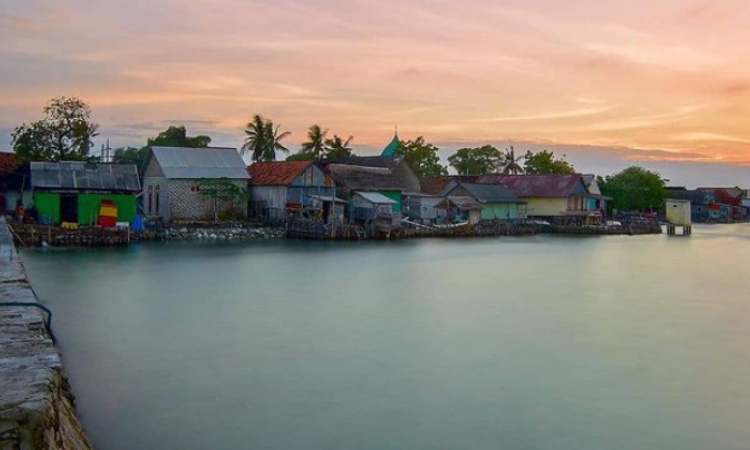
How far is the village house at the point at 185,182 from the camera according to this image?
30891 millimetres

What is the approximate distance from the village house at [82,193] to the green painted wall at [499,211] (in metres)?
18.8

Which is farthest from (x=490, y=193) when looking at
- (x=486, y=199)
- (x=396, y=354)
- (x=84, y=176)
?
(x=396, y=354)

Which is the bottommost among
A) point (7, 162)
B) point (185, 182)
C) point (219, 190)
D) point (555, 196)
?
point (219, 190)

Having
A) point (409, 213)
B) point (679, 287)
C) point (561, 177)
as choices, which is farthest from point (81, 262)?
point (561, 177)

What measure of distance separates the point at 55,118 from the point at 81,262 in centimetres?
1496

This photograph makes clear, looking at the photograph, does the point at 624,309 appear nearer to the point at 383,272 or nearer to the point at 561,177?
the point at 383,272

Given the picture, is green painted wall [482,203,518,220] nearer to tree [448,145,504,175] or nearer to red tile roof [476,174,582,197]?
red tile roof [476,174,582,197]

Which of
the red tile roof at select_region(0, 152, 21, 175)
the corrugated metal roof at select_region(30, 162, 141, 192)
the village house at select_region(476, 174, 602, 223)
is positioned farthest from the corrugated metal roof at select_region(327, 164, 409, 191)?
the red tile roof at select_region(0, 152, 21, 175)

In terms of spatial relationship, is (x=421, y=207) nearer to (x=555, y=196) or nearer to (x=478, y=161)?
(x=555, y=196)

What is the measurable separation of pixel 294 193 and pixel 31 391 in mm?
27827

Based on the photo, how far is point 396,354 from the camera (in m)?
11.4

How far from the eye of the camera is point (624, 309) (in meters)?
→ 16.1

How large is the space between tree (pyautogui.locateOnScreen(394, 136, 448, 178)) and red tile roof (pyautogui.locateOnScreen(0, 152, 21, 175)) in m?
26.4

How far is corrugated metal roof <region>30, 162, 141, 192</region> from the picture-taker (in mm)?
26766
